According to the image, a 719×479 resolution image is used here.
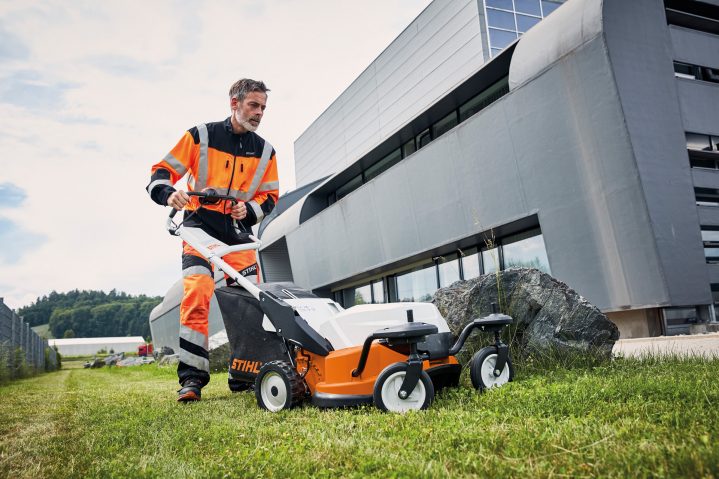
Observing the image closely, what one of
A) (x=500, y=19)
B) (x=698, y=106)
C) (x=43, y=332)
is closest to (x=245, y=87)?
(x=698, y=106)

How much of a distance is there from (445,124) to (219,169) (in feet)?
33.5

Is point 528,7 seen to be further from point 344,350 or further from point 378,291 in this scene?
point 344,350

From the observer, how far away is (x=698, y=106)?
9.87 meters

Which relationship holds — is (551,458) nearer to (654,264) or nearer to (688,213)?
(654,264)

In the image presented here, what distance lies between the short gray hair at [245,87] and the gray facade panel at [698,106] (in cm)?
837

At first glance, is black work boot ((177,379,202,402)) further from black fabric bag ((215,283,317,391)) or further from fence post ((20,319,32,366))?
fence post ((20,319,32,366))

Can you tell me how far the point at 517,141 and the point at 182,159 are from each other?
725 centimetres

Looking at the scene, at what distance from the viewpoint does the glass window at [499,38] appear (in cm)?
2195

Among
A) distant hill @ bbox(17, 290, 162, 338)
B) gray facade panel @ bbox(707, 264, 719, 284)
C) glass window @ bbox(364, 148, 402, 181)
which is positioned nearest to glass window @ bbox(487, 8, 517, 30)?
glass window @ bbox(364, 148, 402, 181)

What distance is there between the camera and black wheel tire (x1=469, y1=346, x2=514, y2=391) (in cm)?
352

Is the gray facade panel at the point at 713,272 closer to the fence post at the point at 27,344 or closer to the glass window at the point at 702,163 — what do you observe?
the glass window at the point at 702,163

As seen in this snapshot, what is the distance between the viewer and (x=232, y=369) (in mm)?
4238

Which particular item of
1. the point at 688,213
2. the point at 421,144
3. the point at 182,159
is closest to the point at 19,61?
the point at 182,159

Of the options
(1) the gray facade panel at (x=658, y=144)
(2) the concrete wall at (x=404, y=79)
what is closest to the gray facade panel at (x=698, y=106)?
(1) the gray facade panel at (x=658, y=144)
